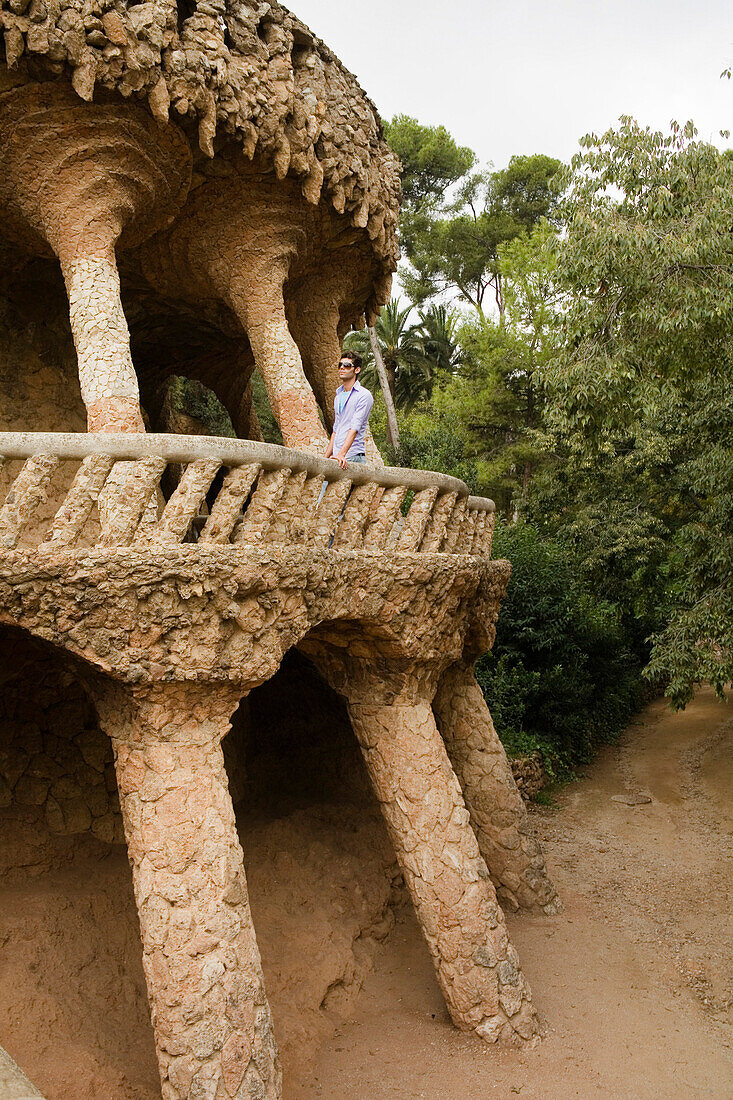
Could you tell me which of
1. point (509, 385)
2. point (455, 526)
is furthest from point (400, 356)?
point (455, 526)

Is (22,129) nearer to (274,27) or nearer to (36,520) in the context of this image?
(274,27)

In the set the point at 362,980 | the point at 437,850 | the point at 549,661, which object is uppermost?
the point at 549,661

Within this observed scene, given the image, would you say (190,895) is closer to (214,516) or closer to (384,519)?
(214,516)

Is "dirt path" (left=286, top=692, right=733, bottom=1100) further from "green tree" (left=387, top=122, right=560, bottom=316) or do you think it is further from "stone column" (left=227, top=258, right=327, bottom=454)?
"green tree" (left=387, top=122, right=560, bottom=316)

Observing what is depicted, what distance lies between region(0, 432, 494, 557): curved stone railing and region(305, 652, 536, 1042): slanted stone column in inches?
48.5

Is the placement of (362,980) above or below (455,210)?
below

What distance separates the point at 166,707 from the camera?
188 inches

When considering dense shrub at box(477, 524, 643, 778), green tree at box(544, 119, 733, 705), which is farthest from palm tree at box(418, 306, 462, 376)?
green tree at box(544, 119, 733, 705)

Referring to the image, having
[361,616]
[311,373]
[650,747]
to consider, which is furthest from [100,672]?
[650,747]

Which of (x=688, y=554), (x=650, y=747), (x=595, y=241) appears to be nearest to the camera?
(x=595, y=241)

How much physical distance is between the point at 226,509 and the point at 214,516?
0.08 meters

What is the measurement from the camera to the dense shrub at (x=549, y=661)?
12906mm

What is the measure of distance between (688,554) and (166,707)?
9.02 metres

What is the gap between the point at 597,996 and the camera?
256 inches
